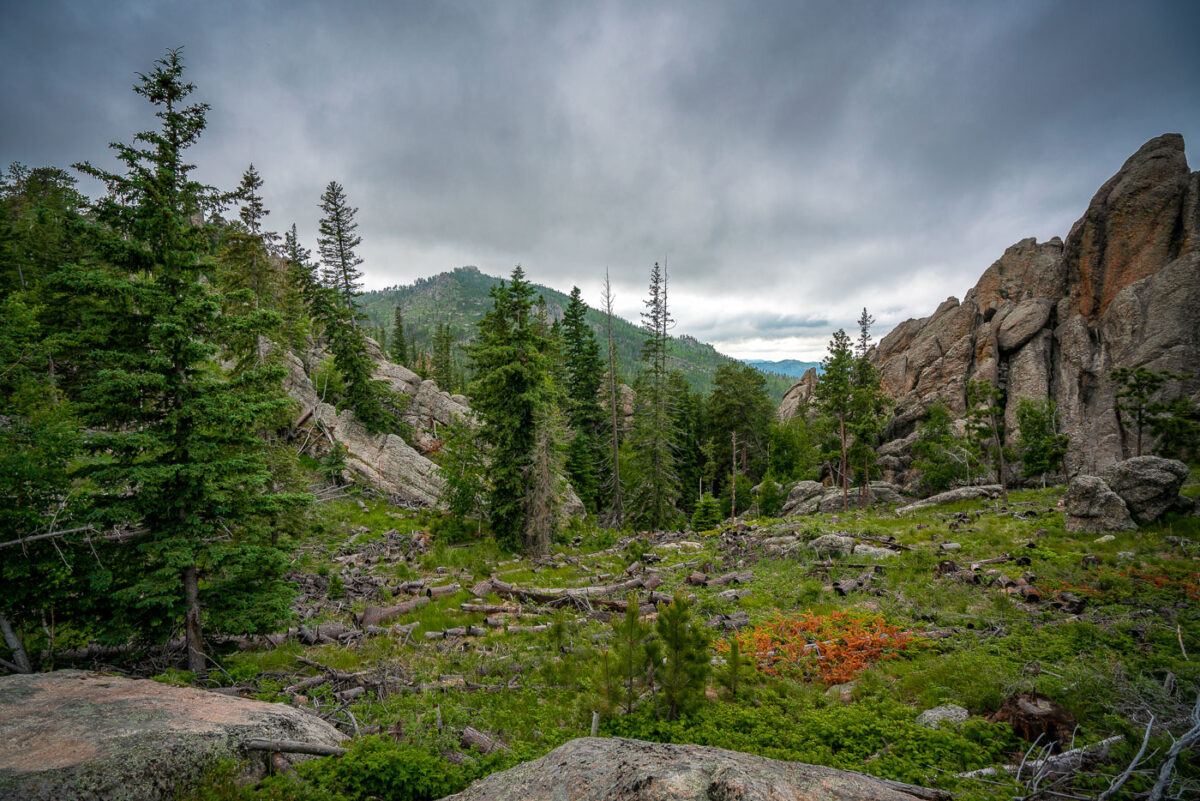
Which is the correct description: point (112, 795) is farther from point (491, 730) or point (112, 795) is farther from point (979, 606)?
point (979, 606)

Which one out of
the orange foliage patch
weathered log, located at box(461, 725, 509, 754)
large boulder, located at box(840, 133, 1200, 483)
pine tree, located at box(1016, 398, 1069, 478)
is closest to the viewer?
weathered log, located at box(461, 725, 509, 754)

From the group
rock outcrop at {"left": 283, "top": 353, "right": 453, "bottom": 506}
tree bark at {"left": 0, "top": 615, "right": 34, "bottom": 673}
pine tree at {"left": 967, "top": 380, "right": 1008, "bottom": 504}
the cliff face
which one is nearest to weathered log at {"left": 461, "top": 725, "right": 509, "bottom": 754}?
tree bark at {"left": 0, "top": 615, "right": 34, "bottom": 673}

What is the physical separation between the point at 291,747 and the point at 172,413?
5860 millimetres

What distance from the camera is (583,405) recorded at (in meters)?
35.0

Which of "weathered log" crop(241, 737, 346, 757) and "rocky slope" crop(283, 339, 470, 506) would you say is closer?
"weathered log" crop(241, 737, 346, 757)

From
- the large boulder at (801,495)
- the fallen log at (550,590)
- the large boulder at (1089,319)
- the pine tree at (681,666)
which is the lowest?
the large boulder at (801,495)

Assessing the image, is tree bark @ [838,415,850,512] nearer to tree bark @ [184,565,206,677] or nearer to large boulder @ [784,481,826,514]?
large boulder @ [784,481,826,514]

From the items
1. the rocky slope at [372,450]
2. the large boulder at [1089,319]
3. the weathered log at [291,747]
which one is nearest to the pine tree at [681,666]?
the weathered log at [291,747]

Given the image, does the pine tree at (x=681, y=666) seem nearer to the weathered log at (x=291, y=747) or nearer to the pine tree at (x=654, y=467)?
the weathered log at (x=291, y=747)

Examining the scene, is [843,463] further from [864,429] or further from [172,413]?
[172,413]

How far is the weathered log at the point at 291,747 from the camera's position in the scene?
194 inches

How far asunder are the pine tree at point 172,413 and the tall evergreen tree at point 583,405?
24769mm

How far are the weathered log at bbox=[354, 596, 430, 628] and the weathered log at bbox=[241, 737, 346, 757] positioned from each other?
22.5ft

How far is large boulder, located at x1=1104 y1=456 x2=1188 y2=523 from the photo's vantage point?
1466cm
